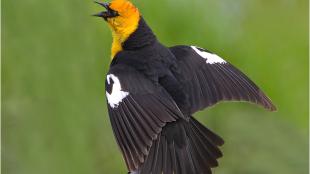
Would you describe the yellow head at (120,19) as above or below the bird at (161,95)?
above

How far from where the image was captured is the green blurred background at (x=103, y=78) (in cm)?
446

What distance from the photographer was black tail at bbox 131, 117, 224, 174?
3.56 meters

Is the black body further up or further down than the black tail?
further up

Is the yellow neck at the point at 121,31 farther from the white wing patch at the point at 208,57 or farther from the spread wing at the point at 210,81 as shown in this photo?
the white wing patch at the point at 208,57

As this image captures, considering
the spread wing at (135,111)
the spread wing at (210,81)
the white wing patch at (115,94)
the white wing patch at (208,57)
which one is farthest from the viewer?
the white wing patch at (208,57)

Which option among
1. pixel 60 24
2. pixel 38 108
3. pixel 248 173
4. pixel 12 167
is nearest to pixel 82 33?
pixel 60 24

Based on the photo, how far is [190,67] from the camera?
3.93m

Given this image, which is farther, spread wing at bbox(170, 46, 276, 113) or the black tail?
spread wing at bbox(170, 46, 276, 113)

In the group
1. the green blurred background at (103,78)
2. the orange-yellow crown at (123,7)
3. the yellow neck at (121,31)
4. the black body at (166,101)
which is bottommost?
the green blurred background at (103,78)

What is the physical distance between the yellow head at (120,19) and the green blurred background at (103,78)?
0.70 metres

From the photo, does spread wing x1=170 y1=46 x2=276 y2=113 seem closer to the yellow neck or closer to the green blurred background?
the yellow neck

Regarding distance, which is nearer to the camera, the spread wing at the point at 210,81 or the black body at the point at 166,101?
the black body at the point at 166,101

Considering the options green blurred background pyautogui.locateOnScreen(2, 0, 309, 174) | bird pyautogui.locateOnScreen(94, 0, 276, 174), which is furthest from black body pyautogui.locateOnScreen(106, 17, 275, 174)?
green blurred background pyautogui.locateOnScreen(2, 0, 309, 174)

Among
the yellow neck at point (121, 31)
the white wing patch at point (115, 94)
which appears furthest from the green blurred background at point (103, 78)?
the white wing patch at point (115, 94)
